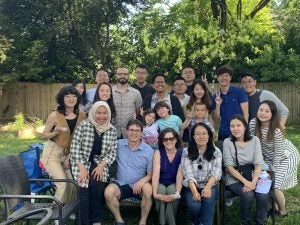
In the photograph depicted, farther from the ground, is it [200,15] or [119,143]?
[200,15]

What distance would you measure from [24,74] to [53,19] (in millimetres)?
3516

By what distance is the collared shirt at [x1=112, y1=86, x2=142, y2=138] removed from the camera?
5947 millimetres

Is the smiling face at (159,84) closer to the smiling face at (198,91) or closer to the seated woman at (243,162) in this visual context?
the smiling face at (198,91)

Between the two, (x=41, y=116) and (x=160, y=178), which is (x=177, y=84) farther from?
(x=41, y=116)

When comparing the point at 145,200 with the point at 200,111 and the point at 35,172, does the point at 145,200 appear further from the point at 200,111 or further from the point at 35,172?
the point at 35,172

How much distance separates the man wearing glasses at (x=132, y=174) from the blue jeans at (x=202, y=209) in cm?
47

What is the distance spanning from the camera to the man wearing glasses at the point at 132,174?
463cm

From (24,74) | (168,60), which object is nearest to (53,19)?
(24,74)

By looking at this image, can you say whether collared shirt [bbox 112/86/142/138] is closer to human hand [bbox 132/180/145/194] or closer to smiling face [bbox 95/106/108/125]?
smiling face [bbox 95/106/108/125]

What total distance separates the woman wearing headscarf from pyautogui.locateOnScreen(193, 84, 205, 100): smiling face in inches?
55.3

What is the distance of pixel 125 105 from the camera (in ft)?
19.6

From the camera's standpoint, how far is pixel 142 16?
22.6 meters

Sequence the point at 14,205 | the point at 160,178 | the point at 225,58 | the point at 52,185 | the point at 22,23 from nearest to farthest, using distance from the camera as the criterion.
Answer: the point at 14,205 < the point at 160,178 < the point at 52,185 < the point at 225,58 < the point at 22,23

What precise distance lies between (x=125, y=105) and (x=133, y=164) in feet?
4.41
